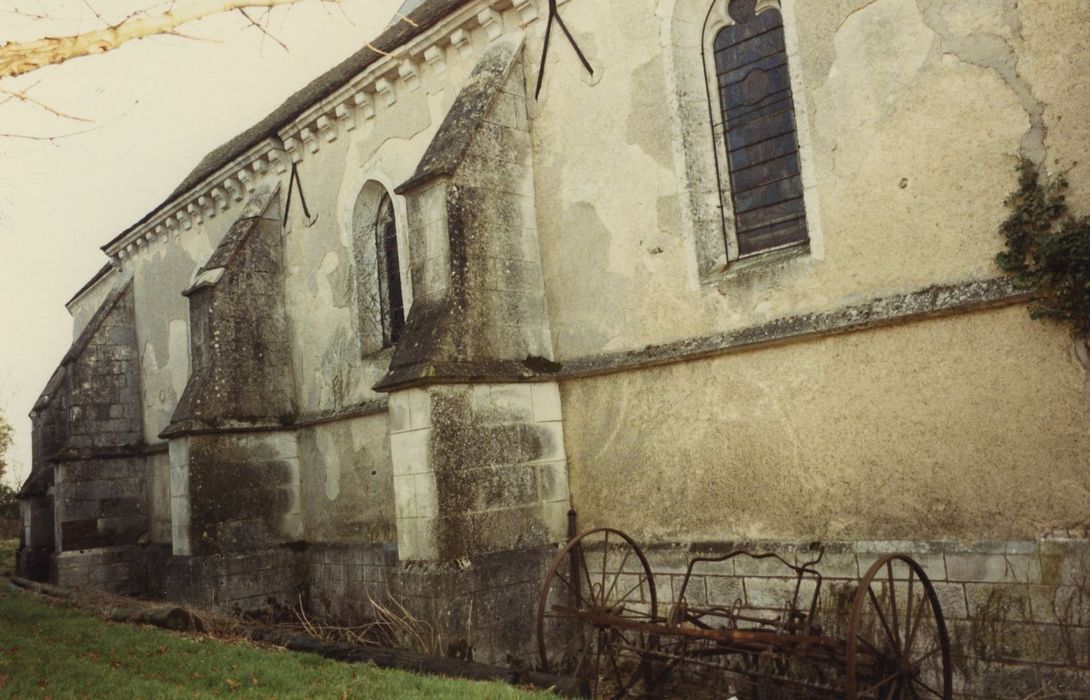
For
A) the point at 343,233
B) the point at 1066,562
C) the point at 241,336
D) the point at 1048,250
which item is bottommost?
the point at 1066,562

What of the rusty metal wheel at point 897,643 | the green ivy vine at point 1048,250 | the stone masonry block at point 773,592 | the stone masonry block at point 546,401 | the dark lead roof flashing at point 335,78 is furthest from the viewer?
the dark lead roof flashing at point 335,78

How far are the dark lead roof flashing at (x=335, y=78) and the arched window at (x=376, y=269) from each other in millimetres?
1557

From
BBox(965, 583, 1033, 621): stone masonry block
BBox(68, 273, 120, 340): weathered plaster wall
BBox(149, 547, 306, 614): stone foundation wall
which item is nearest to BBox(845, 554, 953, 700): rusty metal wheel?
BBox(965, 583, 1033, 621): stone masonry block

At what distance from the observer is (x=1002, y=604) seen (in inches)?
222

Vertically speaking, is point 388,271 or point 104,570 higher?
point 388,271

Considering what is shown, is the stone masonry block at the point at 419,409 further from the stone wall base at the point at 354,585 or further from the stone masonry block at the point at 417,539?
the stone wall base at the point at 354,585

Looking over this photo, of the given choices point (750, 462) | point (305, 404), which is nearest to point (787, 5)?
point (750, 462)

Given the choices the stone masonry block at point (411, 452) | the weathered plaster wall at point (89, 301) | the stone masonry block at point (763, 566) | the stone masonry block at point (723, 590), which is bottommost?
the stone masonry block at point (723, 590)

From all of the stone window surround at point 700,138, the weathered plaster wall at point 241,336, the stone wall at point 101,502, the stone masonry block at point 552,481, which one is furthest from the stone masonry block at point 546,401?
the stone wall at point 101,502

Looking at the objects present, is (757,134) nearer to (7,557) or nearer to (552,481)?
(552,481)

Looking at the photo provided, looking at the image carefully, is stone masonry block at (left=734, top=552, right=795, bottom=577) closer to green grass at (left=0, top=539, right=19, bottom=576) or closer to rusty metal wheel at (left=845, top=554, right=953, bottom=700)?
rusty metal wheel at (left=845, top=554, right=953, bottom=700)

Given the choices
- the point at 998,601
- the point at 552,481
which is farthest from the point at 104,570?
the point at 998,601

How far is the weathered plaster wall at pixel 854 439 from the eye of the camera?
562 centimetres

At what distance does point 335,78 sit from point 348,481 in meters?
5.83
